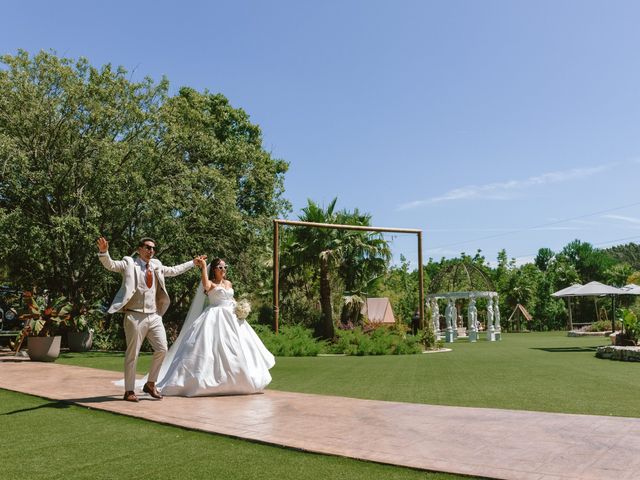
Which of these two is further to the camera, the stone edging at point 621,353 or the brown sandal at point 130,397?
the stone edging at point 621,353

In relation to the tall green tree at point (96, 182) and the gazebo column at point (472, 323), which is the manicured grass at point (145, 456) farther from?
the gazebo column at point (472, 323)

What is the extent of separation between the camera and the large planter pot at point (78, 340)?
18.4 metres

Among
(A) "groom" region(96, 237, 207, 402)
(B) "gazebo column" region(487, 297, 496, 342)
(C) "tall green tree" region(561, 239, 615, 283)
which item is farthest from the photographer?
(C) "tall green tree" region(561, 239, 615, 283)

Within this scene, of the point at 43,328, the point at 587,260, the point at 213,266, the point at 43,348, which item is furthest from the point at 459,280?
the point at 587,260

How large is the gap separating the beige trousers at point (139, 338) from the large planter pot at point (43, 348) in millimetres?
7544

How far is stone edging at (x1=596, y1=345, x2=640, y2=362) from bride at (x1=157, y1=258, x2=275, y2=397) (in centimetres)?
1026

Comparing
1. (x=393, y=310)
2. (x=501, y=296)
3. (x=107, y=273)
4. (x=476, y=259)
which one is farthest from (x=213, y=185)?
(x=476, y=259)

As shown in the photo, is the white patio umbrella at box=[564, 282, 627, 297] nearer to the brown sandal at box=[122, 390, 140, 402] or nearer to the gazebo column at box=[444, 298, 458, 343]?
the gazebo column at box=[444, 298, 458, 343]

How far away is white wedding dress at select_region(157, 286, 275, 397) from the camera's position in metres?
7.91

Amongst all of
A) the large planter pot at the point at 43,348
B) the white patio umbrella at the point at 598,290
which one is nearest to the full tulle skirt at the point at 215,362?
the large planter pot at the point at 43,348

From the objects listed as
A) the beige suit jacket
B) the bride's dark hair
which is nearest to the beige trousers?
the beige suit jacket

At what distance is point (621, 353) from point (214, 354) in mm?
11479

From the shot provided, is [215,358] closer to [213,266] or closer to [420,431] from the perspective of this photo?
[213,266]

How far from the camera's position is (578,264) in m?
81.2
